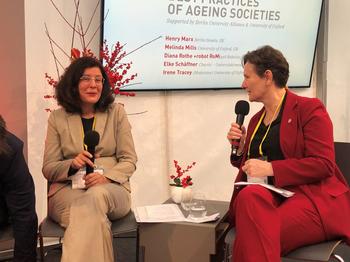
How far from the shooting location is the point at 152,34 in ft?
11.7

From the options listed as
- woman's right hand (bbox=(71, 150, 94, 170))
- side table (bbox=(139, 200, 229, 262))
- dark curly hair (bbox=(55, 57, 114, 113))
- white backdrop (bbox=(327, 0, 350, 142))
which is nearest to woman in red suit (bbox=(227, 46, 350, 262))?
side table (bbox=(139, 200, 229, 262))

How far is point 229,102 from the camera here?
13.5 ft

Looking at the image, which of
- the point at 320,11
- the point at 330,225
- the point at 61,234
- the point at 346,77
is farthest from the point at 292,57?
the point at 61,234

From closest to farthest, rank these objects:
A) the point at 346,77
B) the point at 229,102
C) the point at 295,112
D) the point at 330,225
Answer: the point at 330,225 → the point at 295,112 → the point at 229,102 → the point at 346,77

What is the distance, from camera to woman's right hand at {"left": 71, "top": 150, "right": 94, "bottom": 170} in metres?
2.21

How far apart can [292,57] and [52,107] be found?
2.28 metres

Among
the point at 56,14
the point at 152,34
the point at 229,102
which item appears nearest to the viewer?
the point at 56,14

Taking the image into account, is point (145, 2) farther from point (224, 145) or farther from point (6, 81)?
point (224, 145)

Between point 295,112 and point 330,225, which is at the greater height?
point 295,112

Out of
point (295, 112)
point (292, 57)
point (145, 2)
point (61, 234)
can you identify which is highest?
point (145, 2)

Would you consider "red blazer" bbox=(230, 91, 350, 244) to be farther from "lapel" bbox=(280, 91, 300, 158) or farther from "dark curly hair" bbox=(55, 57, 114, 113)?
"dark curly hair" bbox=(55, 57, 114, 113)

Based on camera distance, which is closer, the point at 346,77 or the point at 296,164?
the point at 296,164

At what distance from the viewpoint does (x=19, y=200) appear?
2.04 m

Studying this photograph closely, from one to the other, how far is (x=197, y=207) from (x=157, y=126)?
1.48 m
